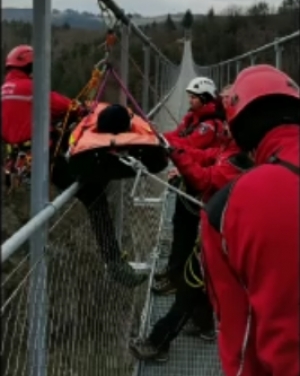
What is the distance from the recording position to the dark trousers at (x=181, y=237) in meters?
3.89

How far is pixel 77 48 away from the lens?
7.40 meters

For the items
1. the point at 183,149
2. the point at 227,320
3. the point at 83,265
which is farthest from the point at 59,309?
the point at 227,320

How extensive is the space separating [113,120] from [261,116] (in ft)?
3.85

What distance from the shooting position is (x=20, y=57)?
3.60 meters

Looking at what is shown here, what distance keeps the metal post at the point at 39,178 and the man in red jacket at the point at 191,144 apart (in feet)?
5.14

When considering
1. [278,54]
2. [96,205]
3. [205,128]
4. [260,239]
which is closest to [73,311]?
[96,205]

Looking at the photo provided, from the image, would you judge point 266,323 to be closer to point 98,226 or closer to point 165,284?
point 98,226

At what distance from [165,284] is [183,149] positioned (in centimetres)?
119

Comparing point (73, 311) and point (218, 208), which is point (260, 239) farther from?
point (73, 311)

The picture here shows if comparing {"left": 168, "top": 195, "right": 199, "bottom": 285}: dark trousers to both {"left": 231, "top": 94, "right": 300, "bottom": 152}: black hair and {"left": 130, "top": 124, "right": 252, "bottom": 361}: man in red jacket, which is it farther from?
{"left": 231, "top": 94, "right": 300, "bottom": 152}: black hair

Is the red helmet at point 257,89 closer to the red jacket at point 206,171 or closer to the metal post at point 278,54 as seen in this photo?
the red jacket at point 206,171

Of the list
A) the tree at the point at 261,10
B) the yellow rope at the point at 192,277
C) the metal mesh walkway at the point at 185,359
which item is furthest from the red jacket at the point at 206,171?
the tree at the point at 261,10

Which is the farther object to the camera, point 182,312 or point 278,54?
point 278,54

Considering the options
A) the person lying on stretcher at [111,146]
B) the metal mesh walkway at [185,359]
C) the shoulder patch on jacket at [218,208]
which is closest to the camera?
the shoulder patch on jacket at [218,208]
